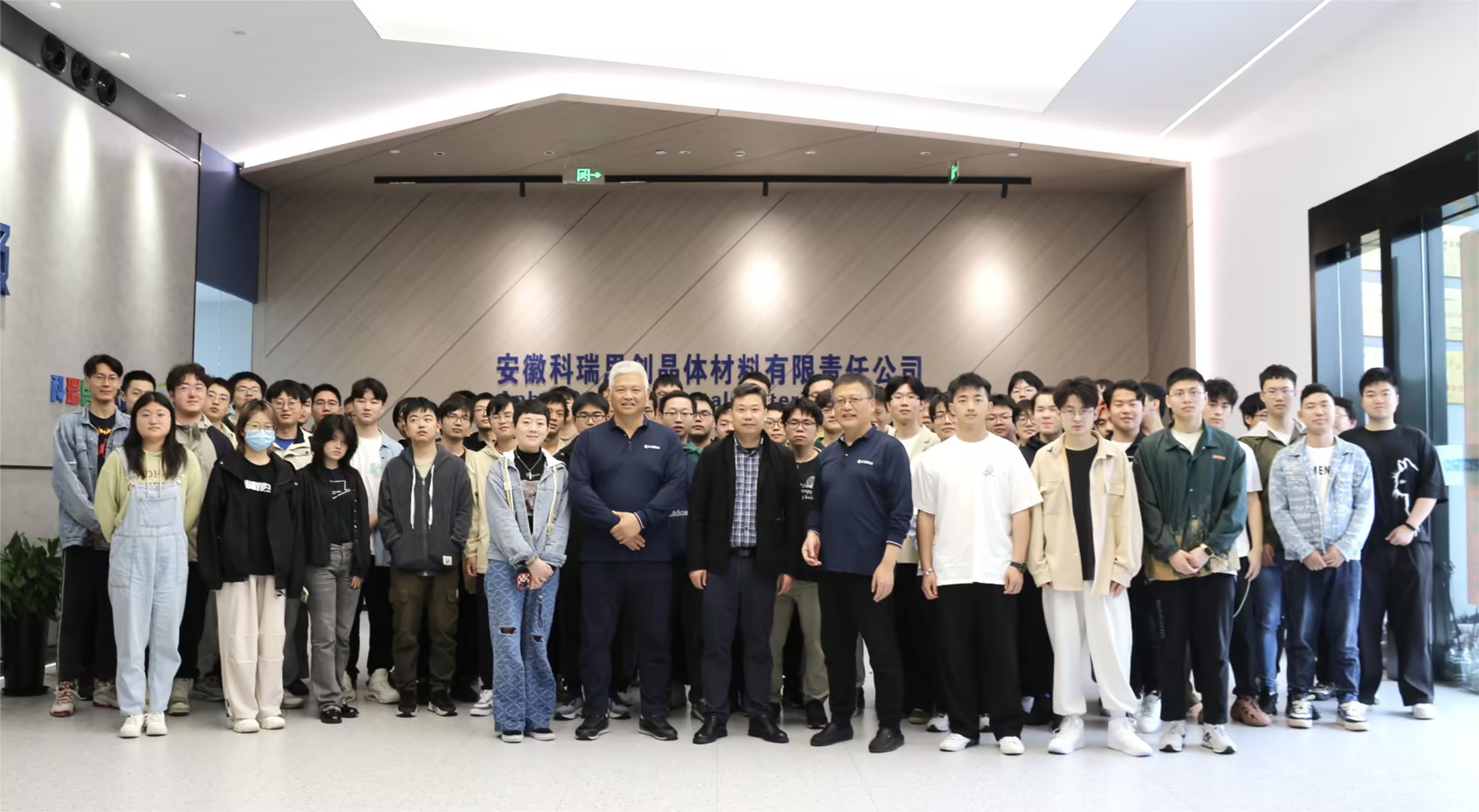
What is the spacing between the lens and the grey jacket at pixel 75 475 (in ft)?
18.9

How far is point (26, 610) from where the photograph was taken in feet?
20.5

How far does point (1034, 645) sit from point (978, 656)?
2.05 ft

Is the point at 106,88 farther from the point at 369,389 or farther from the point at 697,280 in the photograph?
the point at 697,280

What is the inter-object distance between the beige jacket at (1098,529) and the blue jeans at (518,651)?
2307 mm

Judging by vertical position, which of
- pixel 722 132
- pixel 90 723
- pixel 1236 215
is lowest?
pixel 90 723

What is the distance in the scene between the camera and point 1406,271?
7039mm

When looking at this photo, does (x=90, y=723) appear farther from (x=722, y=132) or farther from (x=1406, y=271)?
(x=1406, y=271)

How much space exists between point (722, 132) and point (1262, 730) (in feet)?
20.7

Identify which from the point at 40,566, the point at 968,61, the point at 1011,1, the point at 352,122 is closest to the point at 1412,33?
the point at 1011,1

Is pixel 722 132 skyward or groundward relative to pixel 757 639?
skyward

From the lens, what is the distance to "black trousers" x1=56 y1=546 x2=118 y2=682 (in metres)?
5.80

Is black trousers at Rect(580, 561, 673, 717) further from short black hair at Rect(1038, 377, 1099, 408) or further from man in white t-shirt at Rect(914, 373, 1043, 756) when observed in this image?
short black hair at Rect(1038, 377, 1099, 408)

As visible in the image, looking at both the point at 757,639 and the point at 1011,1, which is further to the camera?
the point at 1011,1

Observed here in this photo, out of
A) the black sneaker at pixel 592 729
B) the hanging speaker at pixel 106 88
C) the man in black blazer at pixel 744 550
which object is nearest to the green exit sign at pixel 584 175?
the hanging speaker at pixel 106 88
